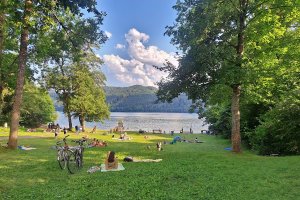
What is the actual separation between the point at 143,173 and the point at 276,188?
5.41 meters

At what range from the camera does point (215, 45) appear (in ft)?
70.7

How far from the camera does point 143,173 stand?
574 inches

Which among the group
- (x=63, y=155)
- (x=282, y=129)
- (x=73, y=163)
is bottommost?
(x=73, y=163)

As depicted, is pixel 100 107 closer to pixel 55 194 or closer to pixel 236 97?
pixel 236 97

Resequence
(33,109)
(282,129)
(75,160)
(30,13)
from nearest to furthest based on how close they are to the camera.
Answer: (75,160) → (30,13) → (282,129) → (33,109)

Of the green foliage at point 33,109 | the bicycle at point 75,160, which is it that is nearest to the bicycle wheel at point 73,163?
the bicycle at point 75,160

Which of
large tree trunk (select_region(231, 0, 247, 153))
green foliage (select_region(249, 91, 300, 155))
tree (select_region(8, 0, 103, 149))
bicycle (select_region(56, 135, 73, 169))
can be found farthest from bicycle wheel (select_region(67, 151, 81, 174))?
green foliage (select_region(249, 91, 300, 155))

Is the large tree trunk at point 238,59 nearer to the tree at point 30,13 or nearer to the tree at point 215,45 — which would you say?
the tree at point 215,45

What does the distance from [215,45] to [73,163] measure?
38.0 ft

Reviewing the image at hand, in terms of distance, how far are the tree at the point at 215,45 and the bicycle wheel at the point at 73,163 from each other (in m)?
9.54

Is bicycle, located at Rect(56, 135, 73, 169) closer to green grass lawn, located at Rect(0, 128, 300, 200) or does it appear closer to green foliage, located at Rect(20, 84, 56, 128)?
green grass lawn, located at Rect(0, 128, 300, 200)

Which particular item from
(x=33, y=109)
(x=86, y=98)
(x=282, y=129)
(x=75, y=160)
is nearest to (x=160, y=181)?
(x=75, y=160)

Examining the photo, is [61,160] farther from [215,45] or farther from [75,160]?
[215,45]

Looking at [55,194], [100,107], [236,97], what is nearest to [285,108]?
[236,97]
